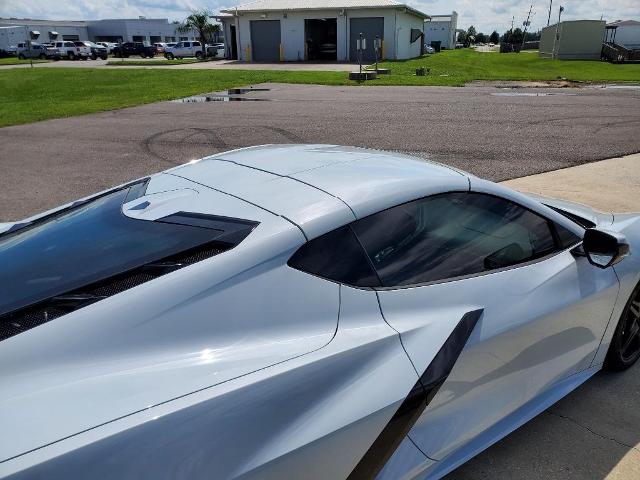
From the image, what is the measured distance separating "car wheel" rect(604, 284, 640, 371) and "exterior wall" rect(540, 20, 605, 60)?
4992cm

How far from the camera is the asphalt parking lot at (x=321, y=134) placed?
840cm

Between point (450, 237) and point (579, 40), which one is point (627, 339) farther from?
point (579, 40)

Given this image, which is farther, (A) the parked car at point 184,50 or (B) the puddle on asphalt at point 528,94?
(A) the parked car at point 184,50

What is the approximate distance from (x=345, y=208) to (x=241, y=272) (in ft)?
1.55

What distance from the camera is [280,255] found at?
5.81 ft

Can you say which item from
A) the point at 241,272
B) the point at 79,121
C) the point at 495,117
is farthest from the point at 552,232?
the point at 79,121

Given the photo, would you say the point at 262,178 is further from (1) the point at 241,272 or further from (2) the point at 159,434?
(2) the point at 159,434

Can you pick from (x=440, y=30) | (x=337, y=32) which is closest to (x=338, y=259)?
(x=337, y=32)

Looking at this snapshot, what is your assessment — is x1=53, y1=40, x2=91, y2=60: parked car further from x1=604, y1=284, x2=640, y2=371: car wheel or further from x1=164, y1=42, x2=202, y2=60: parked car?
x1=604, y1=284, x2=640, y2=371: car wheel

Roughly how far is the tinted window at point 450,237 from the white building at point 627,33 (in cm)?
6108

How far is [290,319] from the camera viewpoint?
67.9 inches

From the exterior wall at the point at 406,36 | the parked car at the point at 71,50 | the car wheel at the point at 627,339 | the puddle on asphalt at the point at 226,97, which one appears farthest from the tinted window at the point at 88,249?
the parked car at the point at 71,50

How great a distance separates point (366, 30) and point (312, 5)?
4.56 meters

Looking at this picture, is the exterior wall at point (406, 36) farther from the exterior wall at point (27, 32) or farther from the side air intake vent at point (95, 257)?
the exterior wall at point (27, 32)
